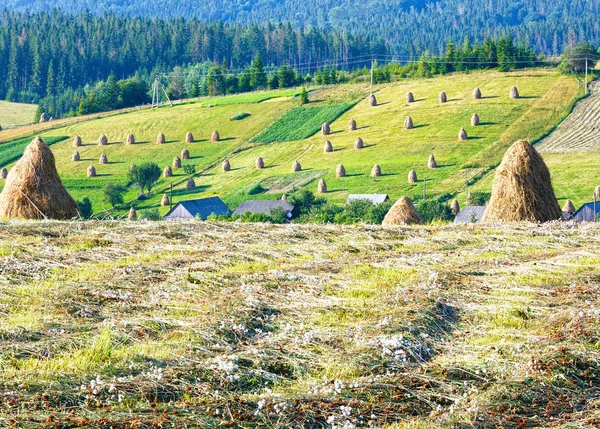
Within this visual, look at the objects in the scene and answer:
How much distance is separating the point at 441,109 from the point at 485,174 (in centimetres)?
2360

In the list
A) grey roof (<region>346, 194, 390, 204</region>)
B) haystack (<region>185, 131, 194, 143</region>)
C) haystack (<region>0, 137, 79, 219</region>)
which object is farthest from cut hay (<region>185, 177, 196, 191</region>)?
haystack (<region>0, 137, 79, 219</region>)

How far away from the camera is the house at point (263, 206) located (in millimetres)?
70062

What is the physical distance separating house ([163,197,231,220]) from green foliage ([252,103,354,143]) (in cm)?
2706

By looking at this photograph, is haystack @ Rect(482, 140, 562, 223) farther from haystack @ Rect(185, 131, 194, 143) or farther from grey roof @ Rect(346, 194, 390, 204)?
haystack @ Rect(185, 131, 194, 143)

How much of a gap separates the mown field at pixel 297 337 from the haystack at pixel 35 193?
6150 mm

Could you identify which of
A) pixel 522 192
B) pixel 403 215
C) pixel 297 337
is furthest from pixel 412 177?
pixel 297 337

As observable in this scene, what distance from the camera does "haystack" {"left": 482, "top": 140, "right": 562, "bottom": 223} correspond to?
72.3 feet

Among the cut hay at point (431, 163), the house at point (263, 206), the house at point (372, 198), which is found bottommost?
the house at point (263, 206)

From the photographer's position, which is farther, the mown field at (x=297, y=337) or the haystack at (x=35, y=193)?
the haystack at (x=35, y=193)

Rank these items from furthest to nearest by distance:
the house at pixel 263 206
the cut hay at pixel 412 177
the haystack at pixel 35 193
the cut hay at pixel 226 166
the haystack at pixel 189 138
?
the haystack at pixel 189 138, the cut hay at pixel 226 166, the cut hay at pixel 412 177, the house at pixel 263 206, the haystack at pixel 35 193

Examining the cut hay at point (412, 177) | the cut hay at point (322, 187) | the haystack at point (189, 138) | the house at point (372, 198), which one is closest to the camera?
the house at point (372, 198)

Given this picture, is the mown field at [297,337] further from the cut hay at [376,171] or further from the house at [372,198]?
the cut hay at [376,171]

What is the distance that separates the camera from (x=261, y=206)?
7275cm

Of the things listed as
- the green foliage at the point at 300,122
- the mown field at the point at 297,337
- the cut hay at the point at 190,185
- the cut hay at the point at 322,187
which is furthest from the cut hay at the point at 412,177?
the mown field at the point at 297,337
